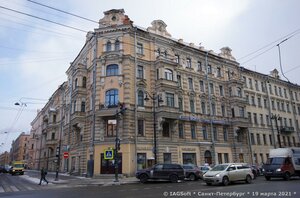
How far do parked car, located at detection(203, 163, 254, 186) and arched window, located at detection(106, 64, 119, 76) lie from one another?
58.4ft

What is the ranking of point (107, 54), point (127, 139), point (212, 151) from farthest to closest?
point (212, 151) → point (107, 54) → point (127, 139)

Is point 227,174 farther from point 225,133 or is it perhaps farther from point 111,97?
point 225,133

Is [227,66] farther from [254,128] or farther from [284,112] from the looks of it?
[284,112]

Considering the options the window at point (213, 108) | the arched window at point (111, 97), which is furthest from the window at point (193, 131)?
the arched window at point (111, 97)

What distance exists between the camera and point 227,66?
42.7 metres

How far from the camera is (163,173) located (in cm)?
2211

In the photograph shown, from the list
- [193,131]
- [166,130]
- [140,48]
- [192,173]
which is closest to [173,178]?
[192,173]

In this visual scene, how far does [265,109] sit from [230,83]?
11.9 metres

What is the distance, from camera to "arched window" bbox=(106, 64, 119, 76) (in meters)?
31.5

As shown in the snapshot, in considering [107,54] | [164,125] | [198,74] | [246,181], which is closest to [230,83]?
[198,74]

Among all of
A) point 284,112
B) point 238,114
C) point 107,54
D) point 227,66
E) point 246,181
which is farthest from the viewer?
point 284,112

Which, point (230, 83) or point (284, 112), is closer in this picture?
point (230, 83)

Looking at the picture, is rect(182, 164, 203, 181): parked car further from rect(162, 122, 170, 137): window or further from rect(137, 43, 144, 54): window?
rect(137, 43, 144, 54): window

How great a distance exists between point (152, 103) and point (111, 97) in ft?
17.0
